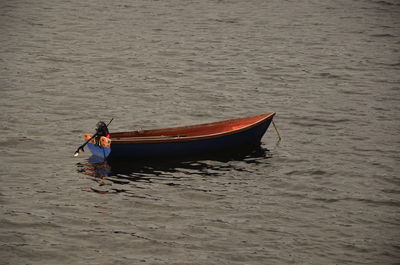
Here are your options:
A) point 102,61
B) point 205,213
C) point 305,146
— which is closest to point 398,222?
point 205,213

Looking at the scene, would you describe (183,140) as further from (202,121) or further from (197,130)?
(202,121)

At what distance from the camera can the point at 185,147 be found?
32969 mm

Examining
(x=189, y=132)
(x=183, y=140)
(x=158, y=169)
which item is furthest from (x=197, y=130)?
(x=158, y=169)

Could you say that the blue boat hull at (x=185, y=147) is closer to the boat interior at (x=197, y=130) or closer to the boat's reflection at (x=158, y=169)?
the boat's reflection at (x=158, y=169)

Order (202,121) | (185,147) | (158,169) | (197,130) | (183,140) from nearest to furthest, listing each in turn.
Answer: (158,169)
(183,140)
(185,147)
(197,130)
(202,121)

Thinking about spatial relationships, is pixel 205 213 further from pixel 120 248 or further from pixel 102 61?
pixel 102 61

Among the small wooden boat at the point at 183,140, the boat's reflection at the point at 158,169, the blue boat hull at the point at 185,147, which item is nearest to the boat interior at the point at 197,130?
the small wooden boat at the point at 183,140

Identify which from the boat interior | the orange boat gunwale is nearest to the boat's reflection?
the orange boat gunwale

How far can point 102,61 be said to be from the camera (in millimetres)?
55000

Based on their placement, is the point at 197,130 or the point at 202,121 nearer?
the point at 197,130

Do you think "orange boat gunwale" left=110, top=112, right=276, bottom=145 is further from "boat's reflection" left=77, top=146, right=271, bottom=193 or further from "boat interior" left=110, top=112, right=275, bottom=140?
"boat's reflection" left=77, top=146, right=271, bottom=193

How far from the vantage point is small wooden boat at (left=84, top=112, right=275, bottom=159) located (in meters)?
32.2

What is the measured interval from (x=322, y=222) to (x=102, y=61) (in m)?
31.6

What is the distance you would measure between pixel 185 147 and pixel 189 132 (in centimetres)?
200
